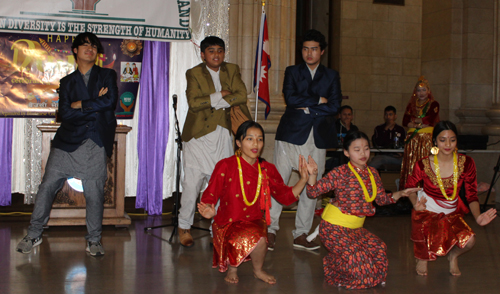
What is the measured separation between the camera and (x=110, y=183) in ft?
18.0

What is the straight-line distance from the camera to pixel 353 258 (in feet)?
11.3

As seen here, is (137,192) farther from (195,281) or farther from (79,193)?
(195,281)

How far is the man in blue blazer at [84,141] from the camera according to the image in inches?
165

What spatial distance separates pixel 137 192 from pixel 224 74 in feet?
7.19

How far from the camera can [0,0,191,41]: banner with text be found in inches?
220

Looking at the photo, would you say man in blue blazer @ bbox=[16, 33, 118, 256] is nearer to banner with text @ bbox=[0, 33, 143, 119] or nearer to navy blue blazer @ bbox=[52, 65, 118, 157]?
navy blue blazer @ bbox=[52, 65, 118, 157]

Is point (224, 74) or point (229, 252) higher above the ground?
point (224, 74)

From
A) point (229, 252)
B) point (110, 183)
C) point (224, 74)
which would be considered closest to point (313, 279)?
point (229, 252)

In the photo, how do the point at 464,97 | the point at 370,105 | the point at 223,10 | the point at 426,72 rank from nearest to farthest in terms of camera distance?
1. the point at 223,10
2. the point at 464,97
3. the point at 426,72
4. the point at 370,105

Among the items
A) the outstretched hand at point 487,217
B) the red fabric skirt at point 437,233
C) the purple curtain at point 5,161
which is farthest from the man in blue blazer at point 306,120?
the purple curtain at point 5,161

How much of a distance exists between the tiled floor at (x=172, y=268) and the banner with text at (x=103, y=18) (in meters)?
2.33

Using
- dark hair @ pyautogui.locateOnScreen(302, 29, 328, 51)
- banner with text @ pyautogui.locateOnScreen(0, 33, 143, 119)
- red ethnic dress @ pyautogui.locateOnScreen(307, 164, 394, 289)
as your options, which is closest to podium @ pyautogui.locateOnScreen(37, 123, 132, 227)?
banner with text @ pyautogui.locateOnScreen(0, 33, 143, 119)

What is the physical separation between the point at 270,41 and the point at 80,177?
321 cm

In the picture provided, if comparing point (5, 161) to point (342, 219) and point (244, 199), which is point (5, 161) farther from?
point (342, 219)
